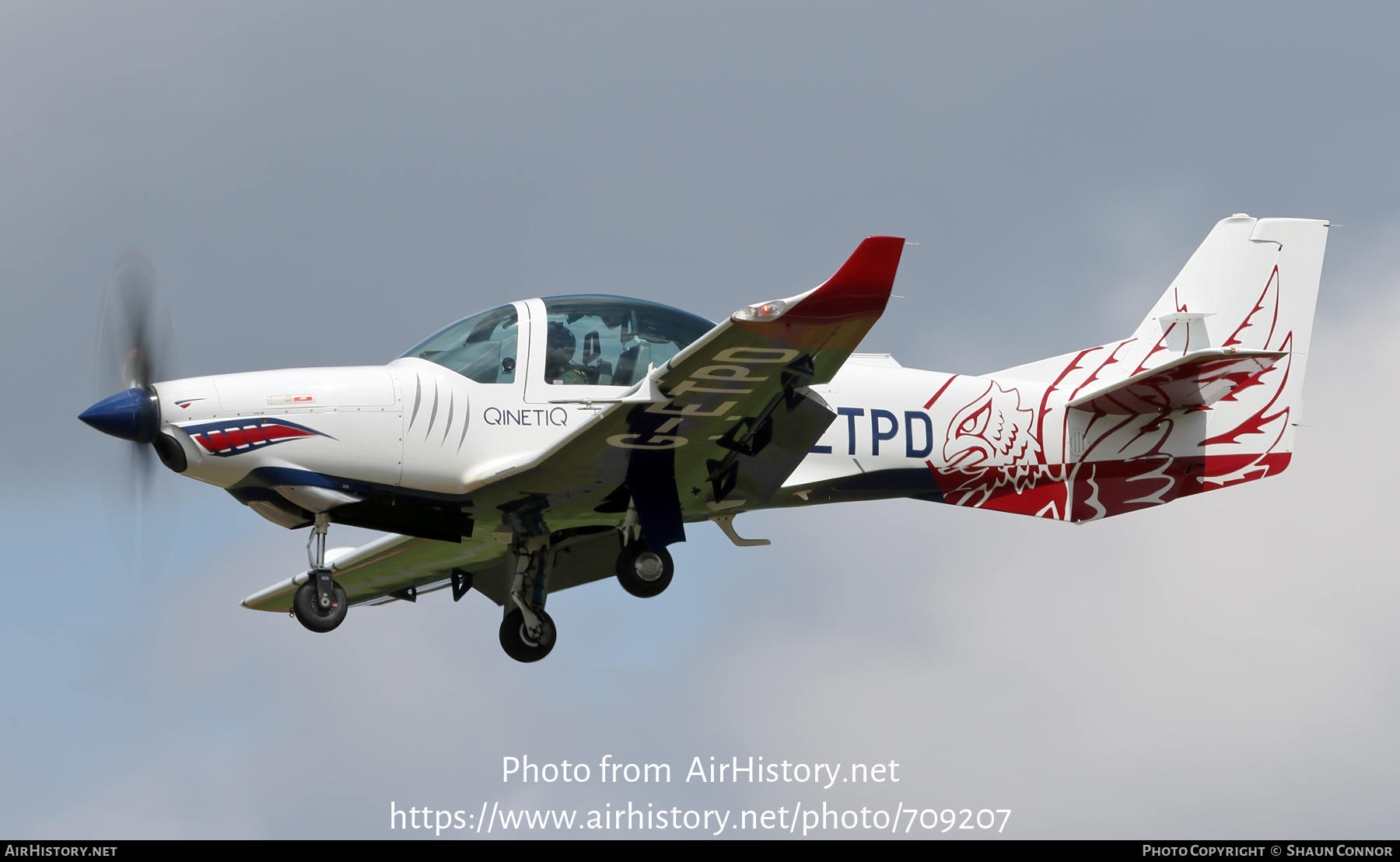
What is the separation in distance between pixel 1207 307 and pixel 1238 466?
1.89 m

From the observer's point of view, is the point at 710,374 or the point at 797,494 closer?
the point at 710,374

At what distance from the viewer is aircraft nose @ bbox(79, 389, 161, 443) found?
1321 cm

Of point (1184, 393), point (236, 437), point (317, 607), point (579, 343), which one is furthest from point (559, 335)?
point (1184, 393)

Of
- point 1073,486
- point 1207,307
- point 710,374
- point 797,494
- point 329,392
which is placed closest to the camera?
point 710,374

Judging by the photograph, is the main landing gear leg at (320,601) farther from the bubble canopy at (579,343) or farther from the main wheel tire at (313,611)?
the bubble canopy at (579,343)

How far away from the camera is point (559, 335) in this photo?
1421 centimetres

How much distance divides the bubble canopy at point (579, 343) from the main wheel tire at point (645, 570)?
1.60 meters

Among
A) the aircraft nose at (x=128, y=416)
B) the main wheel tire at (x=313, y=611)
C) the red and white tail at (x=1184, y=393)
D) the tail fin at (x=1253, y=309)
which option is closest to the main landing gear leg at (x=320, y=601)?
the main wheel tire at (x=313, y=611)

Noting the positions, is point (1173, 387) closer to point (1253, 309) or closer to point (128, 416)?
point (1253, 309)

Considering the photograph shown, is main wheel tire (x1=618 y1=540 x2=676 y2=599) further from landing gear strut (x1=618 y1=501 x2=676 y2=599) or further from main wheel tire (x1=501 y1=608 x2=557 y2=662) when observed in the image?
main wheel tire (x1=501 y1=608 x2=557 y2=662)

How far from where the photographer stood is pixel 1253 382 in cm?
1728

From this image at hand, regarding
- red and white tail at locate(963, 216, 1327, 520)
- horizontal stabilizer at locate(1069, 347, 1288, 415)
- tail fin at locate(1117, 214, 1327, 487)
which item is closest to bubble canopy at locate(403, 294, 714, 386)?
red and white tail at locate(963, 216, 1327, 520)

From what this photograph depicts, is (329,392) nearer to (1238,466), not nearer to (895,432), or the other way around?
(895,432)

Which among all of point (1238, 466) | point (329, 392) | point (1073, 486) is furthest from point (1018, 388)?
point (329, 392)
